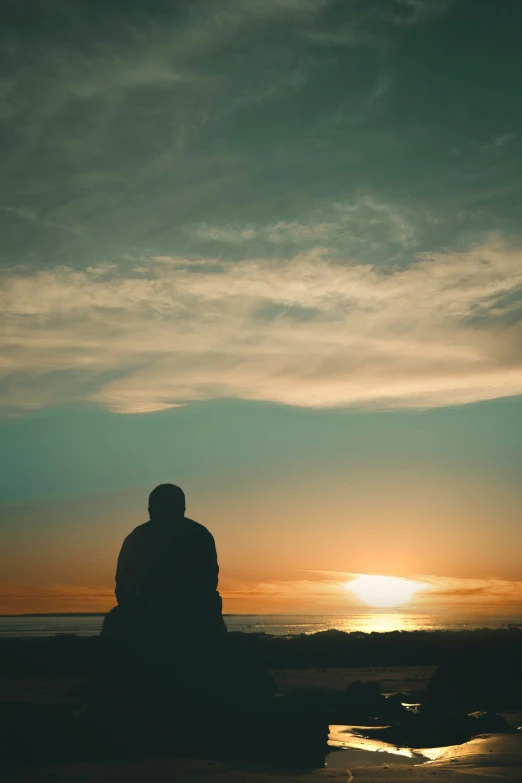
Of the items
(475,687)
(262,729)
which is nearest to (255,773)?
(262,729)

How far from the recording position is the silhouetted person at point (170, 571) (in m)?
29.4

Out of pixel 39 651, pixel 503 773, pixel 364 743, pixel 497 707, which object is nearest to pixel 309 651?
pixel 39 651

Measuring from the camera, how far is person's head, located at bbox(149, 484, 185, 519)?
31.5 meters

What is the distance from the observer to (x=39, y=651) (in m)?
59.3

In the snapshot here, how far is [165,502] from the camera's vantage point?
31.5m

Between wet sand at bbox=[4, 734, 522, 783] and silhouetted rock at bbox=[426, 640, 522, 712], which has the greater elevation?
wet sand at bbox=[4, 734, 522, 783]

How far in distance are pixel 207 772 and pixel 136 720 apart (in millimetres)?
4943

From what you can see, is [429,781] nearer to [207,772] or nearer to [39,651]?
[207,772]

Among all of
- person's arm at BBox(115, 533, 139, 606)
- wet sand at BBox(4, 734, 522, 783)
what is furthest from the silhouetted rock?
person's arm at BBox(115, 533, 139, 606)

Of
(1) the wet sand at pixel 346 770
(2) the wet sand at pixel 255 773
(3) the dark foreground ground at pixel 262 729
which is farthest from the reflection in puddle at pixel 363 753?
(3) the dark foreground ground at pixel 262 729

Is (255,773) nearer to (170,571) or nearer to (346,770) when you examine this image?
(346,770)

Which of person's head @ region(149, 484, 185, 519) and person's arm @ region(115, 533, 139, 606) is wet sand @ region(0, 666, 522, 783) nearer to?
person's arm @ region(115, 533, 139, 606)

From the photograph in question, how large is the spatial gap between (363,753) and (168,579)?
1137 centimetres

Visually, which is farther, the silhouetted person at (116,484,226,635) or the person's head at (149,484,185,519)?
the person's head at (149,484,185,519)
